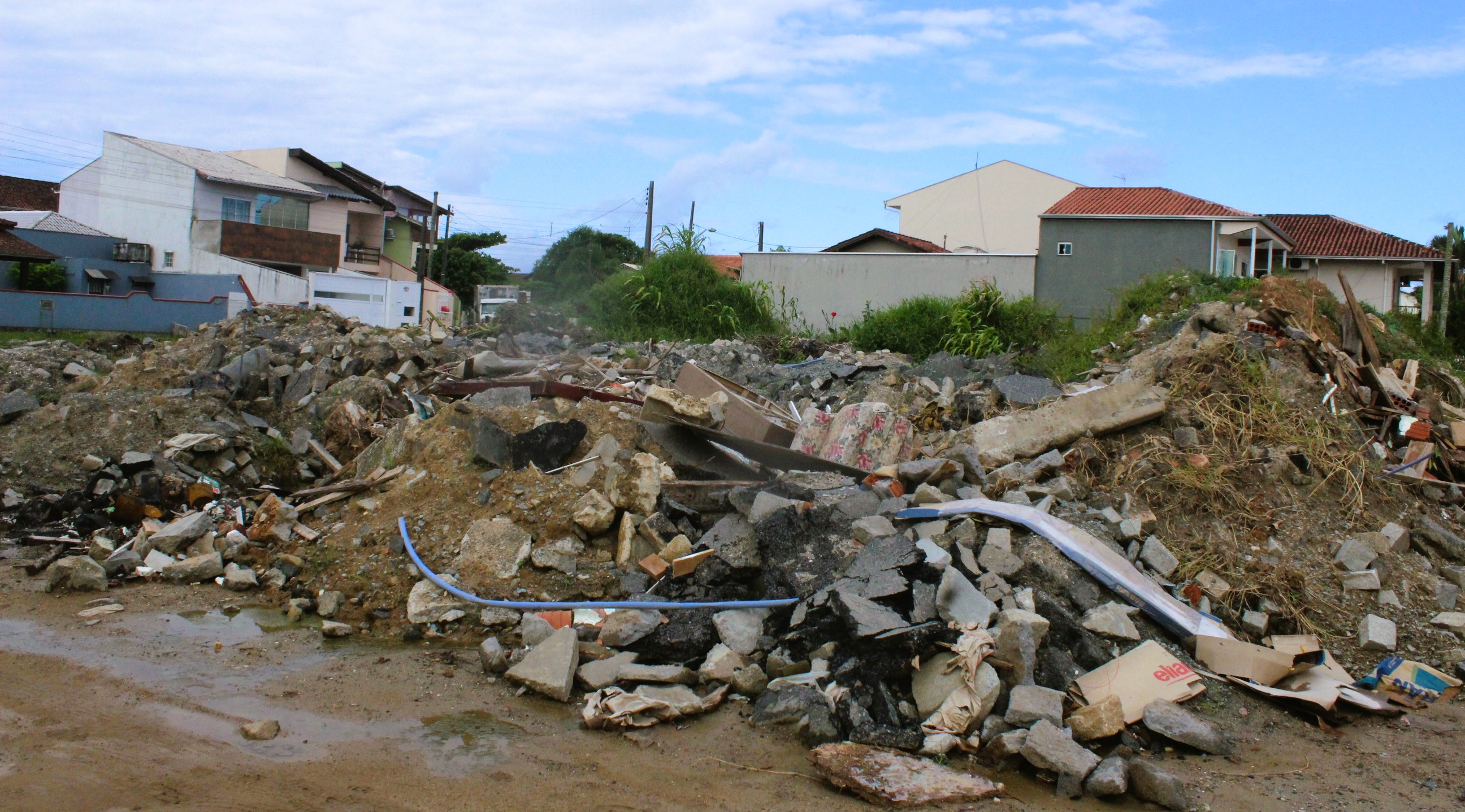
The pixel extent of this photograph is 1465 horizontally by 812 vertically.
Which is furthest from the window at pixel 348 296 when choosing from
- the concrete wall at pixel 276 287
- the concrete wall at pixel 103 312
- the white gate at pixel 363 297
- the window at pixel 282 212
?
the window at pixel 282 212

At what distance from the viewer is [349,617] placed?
5.38 meters

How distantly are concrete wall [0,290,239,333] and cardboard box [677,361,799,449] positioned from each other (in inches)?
492

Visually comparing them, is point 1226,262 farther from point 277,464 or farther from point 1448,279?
point 277,464

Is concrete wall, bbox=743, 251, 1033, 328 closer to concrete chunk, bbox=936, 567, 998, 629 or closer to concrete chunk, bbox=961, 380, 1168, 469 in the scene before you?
concrete chunk, bbox=961, 380, 1168, 469

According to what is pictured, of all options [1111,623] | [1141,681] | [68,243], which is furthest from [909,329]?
[68,243]

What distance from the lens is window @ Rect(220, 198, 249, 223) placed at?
90.2ft

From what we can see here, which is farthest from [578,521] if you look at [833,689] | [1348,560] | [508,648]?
[1348,560]

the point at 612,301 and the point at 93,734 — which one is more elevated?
the point at 612,301

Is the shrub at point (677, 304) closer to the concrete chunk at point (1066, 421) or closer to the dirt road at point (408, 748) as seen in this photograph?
the concrete chunk at point (1066, 421)

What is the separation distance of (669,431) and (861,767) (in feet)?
12.1

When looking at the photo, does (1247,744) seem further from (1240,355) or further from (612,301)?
(612,301)

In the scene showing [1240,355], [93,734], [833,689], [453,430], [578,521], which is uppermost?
[1240,355]

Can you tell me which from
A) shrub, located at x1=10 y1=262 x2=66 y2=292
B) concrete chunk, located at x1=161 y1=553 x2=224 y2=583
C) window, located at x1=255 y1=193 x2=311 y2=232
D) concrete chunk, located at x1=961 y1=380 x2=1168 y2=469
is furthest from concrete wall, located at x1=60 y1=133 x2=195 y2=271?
concrete chunk, located at x1=961 y1=380 x2=1168 y2=469

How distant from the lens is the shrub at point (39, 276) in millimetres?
23297
